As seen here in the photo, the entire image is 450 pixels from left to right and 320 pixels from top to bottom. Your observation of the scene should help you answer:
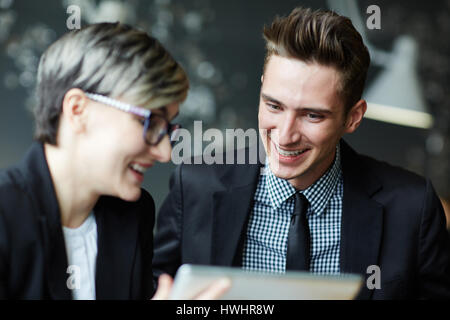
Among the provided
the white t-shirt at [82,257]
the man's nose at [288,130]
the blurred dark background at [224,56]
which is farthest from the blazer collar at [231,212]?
the blurred dark background at [224,56]

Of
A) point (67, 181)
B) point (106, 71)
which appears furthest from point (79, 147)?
point (106, 71)

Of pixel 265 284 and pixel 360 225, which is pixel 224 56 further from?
pixel 265 284

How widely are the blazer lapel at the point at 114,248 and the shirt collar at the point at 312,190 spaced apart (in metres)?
0.77

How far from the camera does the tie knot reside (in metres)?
2.31

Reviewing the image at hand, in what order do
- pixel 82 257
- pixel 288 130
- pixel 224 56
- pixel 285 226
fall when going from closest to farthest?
pixel 82 257 → pixel 288 130 → pixel 285 226 → pixel 224 56

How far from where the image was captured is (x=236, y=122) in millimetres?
4441

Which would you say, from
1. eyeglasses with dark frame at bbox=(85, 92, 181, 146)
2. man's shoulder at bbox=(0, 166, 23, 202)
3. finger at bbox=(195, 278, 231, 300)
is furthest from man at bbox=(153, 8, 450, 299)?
man's shoulder at bbox=(0, 166, 23, 202)

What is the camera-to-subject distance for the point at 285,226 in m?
2.35

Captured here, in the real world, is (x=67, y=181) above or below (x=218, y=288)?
above

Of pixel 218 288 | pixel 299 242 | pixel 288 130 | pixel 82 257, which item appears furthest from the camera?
pixel 299 242

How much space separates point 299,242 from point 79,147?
1.05 metres

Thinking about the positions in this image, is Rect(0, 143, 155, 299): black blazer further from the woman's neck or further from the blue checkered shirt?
the blue checkered shirt

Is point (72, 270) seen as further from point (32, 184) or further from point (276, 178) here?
point (276, 178)
